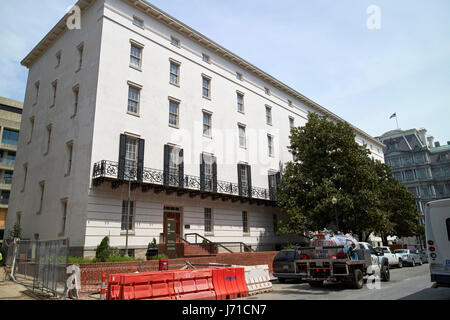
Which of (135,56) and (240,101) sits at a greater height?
(240,101)

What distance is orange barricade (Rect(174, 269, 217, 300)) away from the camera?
32.8ft

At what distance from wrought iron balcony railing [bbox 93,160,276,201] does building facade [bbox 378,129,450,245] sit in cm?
5966

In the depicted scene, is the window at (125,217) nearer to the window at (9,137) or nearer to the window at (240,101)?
the window at (240,101)

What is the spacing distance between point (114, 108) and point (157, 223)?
8181 millimetres

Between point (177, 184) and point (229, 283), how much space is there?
1121cm

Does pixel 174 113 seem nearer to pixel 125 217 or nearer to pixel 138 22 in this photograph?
pixel 138 22

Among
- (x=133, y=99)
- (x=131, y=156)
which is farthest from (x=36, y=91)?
(x=131, y=156)

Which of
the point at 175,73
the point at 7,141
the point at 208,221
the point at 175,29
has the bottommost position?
the point at 208,221

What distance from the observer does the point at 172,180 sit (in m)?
21.7

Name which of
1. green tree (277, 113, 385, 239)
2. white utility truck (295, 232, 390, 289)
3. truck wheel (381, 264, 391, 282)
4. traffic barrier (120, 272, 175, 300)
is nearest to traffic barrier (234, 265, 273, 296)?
white utility truck (295, 232, 390, 289)

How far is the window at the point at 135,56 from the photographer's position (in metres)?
22.3

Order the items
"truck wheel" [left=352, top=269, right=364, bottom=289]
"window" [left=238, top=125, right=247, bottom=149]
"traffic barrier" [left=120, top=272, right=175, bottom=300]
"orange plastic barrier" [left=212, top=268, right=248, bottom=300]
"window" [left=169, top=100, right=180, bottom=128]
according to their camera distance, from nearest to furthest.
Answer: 1. "traffic barrier" [left=120, top=272, right=175, bottom=300]
2. "orange plastic barrier" [left=212, top=268, right=248, bottom=300]
3. "truck wheel" [left=352, top=269, right=364, bottom=289]
4. "window" [left=169, top=100, right=180, bottom=128]
5. "window" [left=238, top=125, right=247, bottom=149]

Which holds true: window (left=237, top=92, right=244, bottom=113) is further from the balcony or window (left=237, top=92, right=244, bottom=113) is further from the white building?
the balcony
